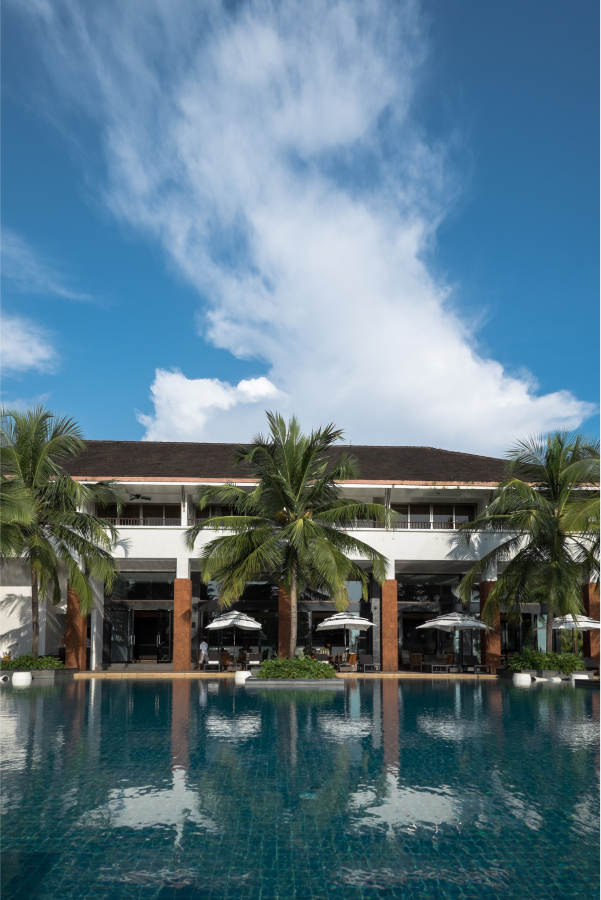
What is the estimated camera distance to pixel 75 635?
2686 cm

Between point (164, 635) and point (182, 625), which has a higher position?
point (182, 625)

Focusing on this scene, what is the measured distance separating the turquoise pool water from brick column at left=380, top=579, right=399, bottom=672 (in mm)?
14071

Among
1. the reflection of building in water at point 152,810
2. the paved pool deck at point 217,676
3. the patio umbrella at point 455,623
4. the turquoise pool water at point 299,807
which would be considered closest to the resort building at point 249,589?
the paved pool deck at point 217,676

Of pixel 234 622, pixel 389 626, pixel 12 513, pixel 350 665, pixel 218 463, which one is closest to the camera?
pixel 12 513

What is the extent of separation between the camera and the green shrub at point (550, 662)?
23.5m

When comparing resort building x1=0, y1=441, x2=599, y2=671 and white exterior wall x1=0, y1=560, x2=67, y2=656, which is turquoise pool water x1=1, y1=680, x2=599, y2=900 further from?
white exterior wall x1=0, y1=560, x2=67, y2=656

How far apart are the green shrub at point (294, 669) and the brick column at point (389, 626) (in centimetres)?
719

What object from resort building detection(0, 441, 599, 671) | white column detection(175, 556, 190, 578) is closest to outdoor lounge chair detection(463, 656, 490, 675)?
resort building detection(0, 441, 599, 671)

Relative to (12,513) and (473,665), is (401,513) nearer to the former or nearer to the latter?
(473,665)

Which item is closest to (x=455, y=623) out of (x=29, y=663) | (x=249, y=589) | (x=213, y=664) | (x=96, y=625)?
(x=249, y=589)

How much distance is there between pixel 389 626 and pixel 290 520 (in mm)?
8466

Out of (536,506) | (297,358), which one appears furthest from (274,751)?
(536,506)

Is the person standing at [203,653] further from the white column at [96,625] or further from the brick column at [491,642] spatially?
the brick column at [491,642]

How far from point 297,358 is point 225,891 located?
17.8 m
